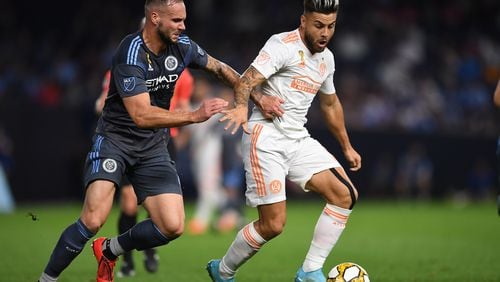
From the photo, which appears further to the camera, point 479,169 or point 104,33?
point 479,169

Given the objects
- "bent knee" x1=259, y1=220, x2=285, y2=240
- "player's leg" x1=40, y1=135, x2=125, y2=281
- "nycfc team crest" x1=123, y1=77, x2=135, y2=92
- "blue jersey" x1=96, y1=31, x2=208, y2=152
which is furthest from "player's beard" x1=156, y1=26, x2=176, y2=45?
"bent knee" x1=259, y1=220, x2=285, y2=240

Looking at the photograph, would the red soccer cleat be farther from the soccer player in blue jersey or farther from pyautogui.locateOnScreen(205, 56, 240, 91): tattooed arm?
pyautogui.locateOnScreen(205, 56, 240, 91): tattooed arm

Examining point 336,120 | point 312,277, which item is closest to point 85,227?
point 312,277

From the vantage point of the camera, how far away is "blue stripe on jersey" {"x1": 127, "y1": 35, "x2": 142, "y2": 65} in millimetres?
7426

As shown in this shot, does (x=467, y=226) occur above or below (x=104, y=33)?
below

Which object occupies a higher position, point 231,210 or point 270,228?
point 270,228

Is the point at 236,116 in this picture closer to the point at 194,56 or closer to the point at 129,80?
the point at 194,56

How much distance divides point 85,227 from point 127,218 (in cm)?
217

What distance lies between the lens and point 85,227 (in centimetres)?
748

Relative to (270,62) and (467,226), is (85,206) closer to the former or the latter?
(270,62)

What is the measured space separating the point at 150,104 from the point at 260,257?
14.7 ft

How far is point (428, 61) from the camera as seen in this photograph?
84.1 ft

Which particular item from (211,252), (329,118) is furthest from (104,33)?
(329,118)

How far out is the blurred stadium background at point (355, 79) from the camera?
19.8 meters
